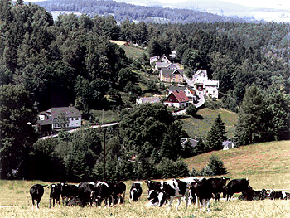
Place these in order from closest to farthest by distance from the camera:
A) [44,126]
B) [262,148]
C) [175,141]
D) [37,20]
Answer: [262,148], [175,141], [44,126], [37,20]

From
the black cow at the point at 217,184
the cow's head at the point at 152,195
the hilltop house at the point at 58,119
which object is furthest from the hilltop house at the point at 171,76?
the cow's head at the point at 152,195

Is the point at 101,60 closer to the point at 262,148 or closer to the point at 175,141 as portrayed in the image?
the point at 175,141

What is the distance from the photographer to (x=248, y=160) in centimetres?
4000

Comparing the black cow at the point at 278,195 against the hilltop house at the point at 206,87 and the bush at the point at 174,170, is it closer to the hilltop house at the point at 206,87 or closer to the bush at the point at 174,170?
the bush at the point at 174,170

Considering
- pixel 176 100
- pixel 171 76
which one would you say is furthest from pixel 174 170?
pixel 171 76

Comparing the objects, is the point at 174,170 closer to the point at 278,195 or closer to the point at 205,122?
the point at 278,195

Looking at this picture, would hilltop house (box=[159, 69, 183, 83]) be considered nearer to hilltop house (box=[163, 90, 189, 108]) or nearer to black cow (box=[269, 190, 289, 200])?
hilltop house (box=[163, 90, 189, 108])

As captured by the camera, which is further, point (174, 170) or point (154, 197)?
point (174, 170)

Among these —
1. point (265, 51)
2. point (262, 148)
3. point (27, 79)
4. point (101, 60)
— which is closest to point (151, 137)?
point (262, 148)

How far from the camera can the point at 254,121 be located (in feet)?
173

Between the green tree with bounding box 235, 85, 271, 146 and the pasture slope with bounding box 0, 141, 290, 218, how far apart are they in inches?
167

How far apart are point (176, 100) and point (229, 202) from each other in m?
66.4

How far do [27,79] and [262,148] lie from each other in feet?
163

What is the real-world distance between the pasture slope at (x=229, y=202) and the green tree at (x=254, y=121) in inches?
167
